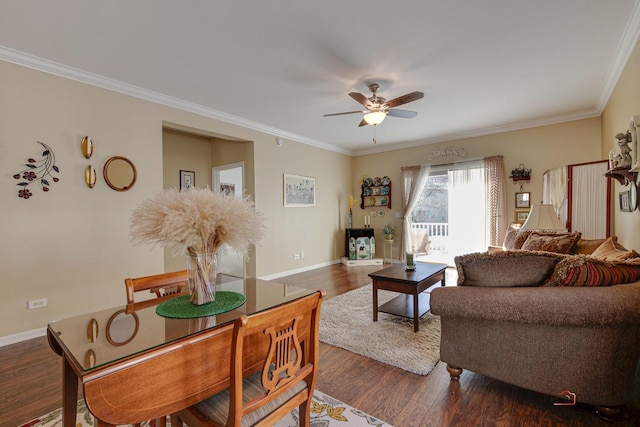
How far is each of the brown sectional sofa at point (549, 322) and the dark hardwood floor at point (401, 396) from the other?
0.48ft

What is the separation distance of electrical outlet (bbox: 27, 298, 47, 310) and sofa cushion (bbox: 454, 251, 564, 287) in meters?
3.82

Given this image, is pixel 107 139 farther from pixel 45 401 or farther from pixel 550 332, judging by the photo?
pixel 550 332

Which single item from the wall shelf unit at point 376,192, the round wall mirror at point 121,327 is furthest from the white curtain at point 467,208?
the round wall mirror at point 121,327

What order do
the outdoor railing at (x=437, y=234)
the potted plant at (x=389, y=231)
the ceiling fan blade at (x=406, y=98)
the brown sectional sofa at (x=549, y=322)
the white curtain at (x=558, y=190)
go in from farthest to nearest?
the potted plant at (x=389, y=231)
the outdoor railing at (x=437, y=234)
the white curtain at (x=558, y=190)
the ceiling fan blade at (x=406, y=98)
the brown sectional sofa at (x=549, y=322)

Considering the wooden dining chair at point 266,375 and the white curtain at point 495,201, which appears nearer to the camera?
the wooden dining chair at point 266,375

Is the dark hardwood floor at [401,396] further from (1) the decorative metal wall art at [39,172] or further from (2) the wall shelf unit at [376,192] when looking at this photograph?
(2) the wall shelf unit at [376,192]

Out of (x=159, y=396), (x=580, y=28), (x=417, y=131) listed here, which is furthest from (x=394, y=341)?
(x=417, y=131)

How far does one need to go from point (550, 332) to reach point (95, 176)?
4.16 metres

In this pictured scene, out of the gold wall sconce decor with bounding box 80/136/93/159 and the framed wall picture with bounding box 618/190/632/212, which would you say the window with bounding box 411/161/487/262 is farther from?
the gold wall sconce decor with bounding box 80/136/93/159

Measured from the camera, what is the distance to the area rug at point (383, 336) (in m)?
2.26

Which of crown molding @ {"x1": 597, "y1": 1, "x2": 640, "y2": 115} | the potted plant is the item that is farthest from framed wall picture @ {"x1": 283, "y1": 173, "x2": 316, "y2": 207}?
crown molding @ {"x1": 597, "y1": 1, "x2": 640, "y2": 115}

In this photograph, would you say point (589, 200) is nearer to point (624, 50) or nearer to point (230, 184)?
point (624, 50)

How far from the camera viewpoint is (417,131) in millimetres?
5230

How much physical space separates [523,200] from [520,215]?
0.26m
